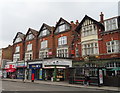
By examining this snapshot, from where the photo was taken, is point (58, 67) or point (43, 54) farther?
point (43, 54)

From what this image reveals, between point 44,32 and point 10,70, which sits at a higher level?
point 44,32

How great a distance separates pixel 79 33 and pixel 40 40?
11.6m

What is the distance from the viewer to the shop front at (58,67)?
2633 cm

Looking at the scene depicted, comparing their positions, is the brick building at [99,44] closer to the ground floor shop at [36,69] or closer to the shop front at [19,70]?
the ground floor shop at [36,69]

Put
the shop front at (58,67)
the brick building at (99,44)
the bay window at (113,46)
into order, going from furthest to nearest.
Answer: the shop front at (58,67) < the brick building at (99,44) < the bay window at (113,46)

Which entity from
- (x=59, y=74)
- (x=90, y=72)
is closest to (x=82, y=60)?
(x=90, y=72)

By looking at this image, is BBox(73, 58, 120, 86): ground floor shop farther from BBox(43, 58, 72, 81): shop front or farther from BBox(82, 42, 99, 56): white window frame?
BBox(43, 58, 72, 81): shop front

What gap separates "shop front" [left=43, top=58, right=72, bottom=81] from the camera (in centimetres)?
2633

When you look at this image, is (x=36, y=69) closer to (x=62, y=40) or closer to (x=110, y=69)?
(x=62, y=40)

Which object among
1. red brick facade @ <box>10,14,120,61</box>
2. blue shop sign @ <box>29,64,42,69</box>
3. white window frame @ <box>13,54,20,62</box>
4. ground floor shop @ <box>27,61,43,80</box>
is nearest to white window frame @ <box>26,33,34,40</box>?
red brick facade @ <box>10,14,120,61</box>

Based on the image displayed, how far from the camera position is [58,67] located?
86.4 feet

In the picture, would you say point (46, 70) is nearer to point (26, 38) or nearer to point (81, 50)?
point (81, 50)

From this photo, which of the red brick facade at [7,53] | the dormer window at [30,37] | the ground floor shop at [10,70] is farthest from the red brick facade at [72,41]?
the red brick facade at [7,53]

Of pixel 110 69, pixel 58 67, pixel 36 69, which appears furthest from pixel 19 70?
pixel 110 69
